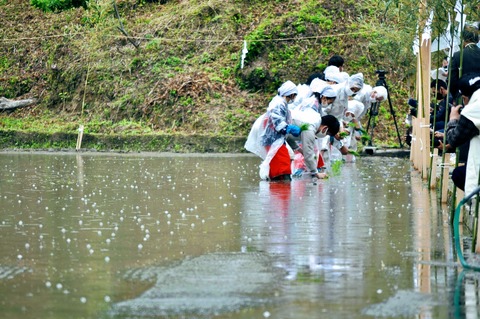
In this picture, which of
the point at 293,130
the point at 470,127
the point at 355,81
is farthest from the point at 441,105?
the point at 470,127

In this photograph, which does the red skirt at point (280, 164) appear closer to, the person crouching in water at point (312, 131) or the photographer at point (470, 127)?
the person crouching in water at point (312, 131)

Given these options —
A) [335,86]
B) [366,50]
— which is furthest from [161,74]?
[335,86]

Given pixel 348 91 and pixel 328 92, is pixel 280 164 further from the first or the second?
pixel 348 91

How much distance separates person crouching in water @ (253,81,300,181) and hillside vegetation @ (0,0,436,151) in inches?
358

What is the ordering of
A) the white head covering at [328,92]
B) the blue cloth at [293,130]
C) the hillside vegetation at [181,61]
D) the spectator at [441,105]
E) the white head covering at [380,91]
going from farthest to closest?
the hillside vegetation at [181,61] < the white head covering at [380,91] < the white head covering at [328,92] < the blue cloth at [293,130] < the spectator at [441,105]

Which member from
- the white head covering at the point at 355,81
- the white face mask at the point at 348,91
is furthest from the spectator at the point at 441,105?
the white head covering at the point at 355,81

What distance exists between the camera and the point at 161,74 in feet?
111

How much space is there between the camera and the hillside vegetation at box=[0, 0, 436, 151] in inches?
1270

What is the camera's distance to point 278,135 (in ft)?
68.4

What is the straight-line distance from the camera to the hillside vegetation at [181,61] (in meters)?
32.2

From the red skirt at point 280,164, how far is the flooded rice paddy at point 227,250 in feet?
1.18

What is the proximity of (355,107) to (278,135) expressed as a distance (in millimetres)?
5910

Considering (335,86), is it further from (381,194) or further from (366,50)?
(366,50)

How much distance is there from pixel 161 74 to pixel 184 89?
4.16ft
